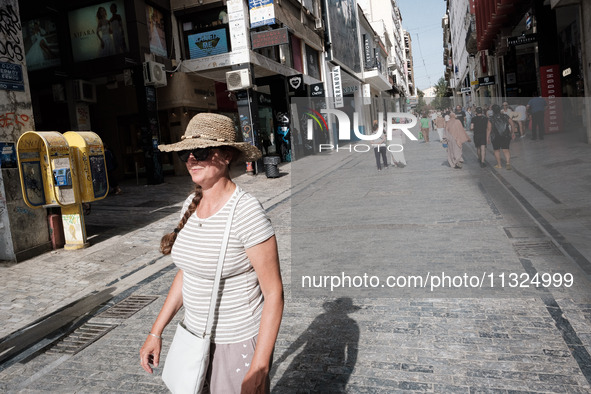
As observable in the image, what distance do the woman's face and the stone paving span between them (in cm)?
175

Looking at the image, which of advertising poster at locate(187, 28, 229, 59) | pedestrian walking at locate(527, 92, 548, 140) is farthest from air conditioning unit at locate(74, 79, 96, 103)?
pedestrian walking at locate(527, 92, 548, 140)

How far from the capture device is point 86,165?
8242mm

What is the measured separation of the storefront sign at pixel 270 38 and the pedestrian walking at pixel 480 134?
312 inches

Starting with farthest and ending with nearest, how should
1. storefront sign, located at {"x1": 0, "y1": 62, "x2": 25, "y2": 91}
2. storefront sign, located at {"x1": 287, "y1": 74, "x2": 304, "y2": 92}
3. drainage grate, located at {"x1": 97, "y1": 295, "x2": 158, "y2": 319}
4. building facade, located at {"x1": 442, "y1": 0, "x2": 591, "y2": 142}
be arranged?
1. storefront sign, located at {"x1": 287, "y1": 74, "x2": 304, "y2": 92}
2. building facade, located at {"x1": 442, "y1": 0, "x2": 591, "y2": 142}
3. storefront sign, located at {"x1": 0, "y1": 62, "x2": 25, "y2": 91}
4. drainage grate, located at {"x1": 97, "y1": 295, "x2": 158, "y2": 319}

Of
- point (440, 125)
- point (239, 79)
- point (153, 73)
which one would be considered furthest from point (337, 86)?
point (440, 125)

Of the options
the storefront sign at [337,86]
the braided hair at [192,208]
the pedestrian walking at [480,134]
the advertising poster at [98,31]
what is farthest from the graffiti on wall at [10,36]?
the storefront sign at [337,86]

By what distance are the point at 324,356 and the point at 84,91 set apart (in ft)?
53.8

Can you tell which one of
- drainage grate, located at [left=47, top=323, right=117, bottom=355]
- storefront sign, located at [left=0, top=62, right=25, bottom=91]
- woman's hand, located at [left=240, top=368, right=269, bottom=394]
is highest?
storefront sign, located at [left=0, top=62, right=25, bottom=91]

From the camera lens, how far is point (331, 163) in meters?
8.09

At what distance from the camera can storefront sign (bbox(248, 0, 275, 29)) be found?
16.8 meters

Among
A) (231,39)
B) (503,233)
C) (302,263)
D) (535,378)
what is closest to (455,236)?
(503,233)

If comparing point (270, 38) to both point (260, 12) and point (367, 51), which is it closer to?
point (260, 12)

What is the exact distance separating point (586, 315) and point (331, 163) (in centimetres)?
486

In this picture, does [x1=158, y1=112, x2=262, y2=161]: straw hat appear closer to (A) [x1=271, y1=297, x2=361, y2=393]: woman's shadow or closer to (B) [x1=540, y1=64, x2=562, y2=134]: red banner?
(A) [x1=271, y1=297, x2=361, y2=393]: woman's shadow
